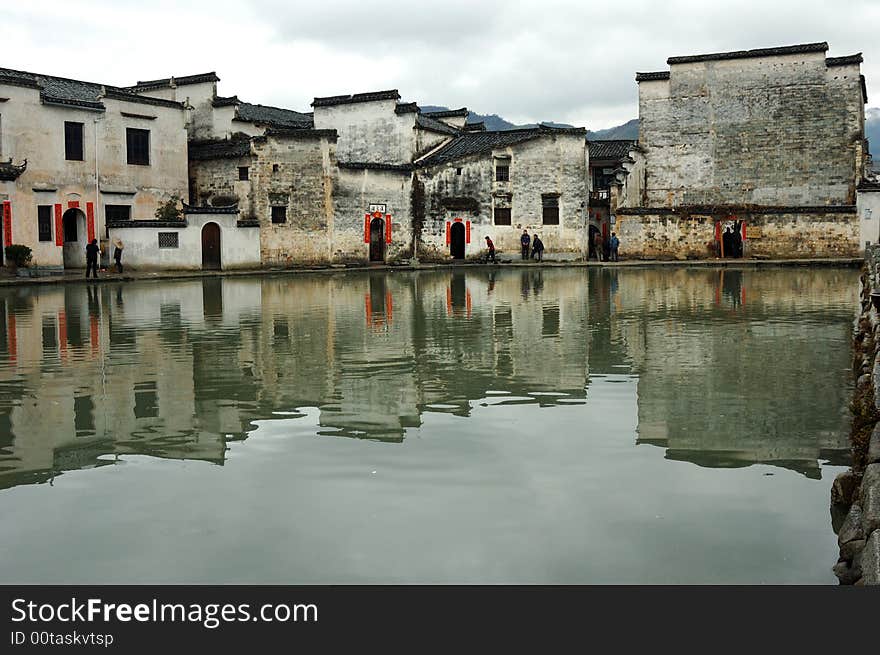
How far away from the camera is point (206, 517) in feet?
16.7

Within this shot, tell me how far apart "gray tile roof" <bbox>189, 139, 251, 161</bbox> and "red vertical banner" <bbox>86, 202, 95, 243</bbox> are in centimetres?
615

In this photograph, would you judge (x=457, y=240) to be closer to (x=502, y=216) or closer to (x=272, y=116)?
(x=502, y=216)

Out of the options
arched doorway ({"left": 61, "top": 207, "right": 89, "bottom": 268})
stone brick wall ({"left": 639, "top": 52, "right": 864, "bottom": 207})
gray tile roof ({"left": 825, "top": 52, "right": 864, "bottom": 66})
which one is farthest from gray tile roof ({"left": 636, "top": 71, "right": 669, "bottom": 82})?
arched doorway ({"left": 61, "top": 207, "right": 89, "bottom": 268})

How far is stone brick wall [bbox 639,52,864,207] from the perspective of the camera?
125ft

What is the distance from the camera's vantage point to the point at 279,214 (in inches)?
1414

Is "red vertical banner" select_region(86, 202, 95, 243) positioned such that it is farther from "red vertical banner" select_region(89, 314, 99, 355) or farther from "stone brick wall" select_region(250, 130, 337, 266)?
"red vertical banner" select_region(89, 314, 99, 355)

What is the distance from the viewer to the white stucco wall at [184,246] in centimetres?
3180

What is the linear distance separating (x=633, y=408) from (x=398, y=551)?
372 cm

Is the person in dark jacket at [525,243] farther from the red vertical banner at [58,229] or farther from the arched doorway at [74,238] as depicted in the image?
the red vertical banner at [58,229]

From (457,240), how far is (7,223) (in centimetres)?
1780

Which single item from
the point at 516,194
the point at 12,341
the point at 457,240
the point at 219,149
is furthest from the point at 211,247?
the point at 12,341

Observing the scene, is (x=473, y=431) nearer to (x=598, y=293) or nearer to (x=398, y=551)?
(x=398, y=551)
